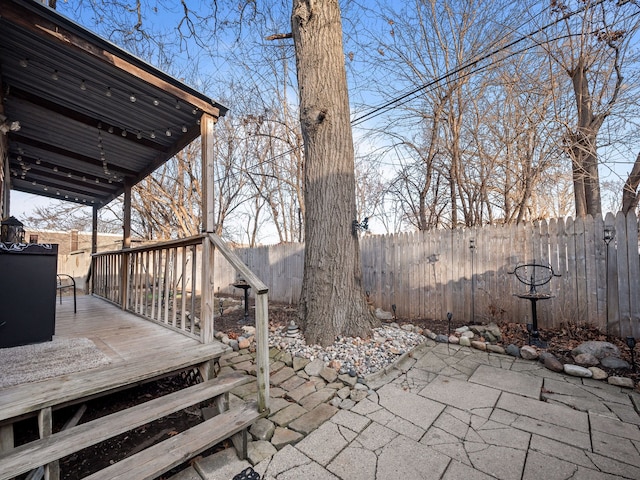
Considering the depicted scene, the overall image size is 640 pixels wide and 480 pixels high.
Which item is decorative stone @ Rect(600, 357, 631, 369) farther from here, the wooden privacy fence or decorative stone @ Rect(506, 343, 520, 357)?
the wooden privacy fence

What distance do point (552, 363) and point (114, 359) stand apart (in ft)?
13.3

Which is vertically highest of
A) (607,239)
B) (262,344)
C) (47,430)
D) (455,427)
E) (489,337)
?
(607,239)

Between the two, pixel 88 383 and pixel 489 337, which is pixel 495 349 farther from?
pixel 88 383

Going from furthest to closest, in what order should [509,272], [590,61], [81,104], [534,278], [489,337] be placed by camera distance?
1. [590,61]
2. [509,272]
3. [534,278]
4. [489,337]
5. [81,104]

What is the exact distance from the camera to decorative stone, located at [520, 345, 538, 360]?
325 centimetres

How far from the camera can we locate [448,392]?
261 centimetres

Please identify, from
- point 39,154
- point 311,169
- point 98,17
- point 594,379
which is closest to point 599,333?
point 594,379

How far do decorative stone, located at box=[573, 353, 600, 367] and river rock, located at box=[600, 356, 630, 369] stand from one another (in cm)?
5

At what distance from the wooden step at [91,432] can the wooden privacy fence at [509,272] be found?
3914 millimetres

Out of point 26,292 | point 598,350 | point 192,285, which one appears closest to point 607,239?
point 598,350

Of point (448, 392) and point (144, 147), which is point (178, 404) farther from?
point (144, 147)

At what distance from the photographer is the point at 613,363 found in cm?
286

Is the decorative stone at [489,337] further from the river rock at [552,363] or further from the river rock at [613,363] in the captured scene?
the river rock at [613,363]

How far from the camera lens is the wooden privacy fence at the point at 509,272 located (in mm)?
3576
